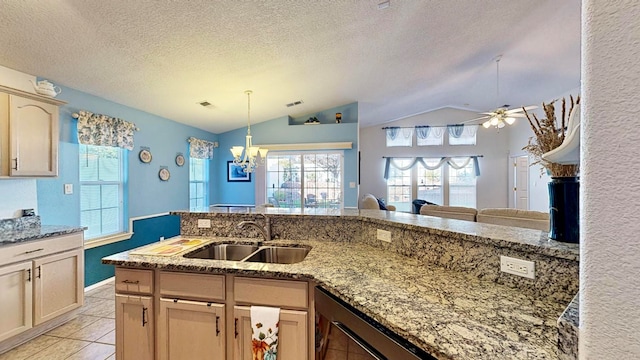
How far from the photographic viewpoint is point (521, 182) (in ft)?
22.2

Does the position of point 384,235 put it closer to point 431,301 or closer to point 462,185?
point 431,301

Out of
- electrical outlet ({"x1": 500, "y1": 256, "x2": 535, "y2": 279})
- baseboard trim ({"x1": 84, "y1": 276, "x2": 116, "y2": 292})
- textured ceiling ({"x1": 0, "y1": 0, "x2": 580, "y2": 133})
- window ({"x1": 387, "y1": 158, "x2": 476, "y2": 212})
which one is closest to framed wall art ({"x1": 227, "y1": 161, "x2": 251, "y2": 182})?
textured ceiling ({"x1": 0, "y1": 0, "x2": 580, "y2": 133})

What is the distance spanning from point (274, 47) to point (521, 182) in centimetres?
706

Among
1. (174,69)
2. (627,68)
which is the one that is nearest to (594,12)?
(627,68)

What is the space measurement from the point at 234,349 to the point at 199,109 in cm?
382

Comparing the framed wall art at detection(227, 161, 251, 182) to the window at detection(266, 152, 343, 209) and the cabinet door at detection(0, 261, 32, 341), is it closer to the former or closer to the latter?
the window at detection(266, 152, 343, 209)

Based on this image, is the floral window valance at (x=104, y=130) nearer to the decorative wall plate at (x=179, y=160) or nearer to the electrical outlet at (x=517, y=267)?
the decorative wall plate at (x=179, y=160)

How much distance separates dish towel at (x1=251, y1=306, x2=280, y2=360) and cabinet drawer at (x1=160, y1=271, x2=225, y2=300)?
24cm

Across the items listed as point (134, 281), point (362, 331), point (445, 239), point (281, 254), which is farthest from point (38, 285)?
point (445, 239)

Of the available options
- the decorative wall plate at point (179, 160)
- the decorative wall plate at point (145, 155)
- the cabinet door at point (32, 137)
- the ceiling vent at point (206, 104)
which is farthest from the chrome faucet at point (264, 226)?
the decorative wall plate at point (179, 160)

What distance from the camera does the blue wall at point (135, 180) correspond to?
293cm

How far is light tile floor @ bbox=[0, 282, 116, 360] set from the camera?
2.06 m

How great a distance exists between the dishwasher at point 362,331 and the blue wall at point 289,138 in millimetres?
4152

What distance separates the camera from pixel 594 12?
17.3 inches
